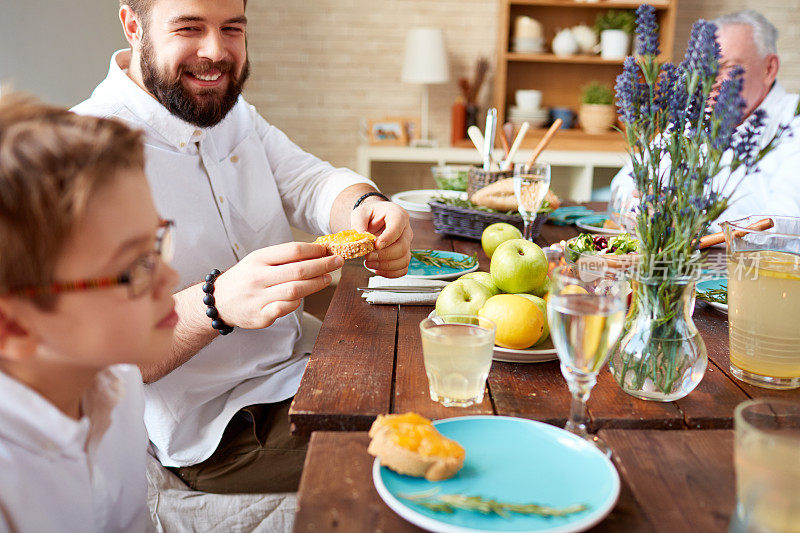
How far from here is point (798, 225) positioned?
1303 mm

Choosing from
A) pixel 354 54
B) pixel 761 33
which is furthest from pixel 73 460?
pixel 354 54

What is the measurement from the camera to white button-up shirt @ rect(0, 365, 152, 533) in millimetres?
791

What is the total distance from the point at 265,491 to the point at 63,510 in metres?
0.70

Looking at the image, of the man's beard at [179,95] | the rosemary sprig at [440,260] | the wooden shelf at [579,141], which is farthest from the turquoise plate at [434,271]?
the wooden shelf at [579,141]

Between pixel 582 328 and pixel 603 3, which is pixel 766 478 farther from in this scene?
pixel 603 3

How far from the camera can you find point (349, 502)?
751 millimetres

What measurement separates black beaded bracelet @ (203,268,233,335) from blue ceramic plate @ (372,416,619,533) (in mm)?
653

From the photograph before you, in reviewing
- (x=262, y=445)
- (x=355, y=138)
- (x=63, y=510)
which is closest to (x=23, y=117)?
(x=63, y=510)

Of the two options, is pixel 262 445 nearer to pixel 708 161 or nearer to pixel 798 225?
pixel 708 161

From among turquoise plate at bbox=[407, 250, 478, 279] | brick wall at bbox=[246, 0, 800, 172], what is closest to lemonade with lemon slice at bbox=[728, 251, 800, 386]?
turquoise plate at bbox=[407, 250, 478, 279]

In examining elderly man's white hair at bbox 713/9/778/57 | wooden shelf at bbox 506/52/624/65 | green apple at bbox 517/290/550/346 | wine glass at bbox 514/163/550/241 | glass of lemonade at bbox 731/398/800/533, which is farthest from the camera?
wooden shelf at bbox 506/52/624/65

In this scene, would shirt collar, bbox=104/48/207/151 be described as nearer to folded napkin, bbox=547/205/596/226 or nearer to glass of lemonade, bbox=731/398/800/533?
folded napkin, bbox=547/205/596/226

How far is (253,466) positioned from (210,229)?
600 millimetres

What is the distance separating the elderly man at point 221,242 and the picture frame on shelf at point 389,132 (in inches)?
102
